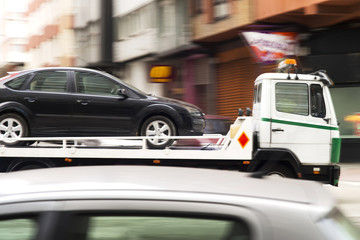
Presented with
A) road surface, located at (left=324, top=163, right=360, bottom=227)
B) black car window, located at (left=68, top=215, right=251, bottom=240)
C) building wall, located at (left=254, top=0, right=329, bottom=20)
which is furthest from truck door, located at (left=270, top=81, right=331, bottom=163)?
black car window, located at (left=68, top=215, right=251, bottom=240)

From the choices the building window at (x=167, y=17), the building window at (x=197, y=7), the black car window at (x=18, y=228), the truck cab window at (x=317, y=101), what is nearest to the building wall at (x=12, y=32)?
the building window at (x=167, y=17)

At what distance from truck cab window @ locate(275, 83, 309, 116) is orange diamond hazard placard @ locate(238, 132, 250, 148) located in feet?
2.57

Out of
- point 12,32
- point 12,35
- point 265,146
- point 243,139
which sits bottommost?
point 265,146

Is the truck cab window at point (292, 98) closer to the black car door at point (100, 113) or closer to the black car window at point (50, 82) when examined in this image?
the black car door at point (100, 113)

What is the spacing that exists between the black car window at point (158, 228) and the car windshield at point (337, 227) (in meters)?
0.31

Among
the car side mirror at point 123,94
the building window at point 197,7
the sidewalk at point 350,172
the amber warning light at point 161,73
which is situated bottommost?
the sidewalk at point 350,172

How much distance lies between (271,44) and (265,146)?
23.3 ft

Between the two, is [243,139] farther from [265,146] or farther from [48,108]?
[48,108]

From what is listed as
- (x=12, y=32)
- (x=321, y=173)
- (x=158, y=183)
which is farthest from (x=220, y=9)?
(x=12, y=32)

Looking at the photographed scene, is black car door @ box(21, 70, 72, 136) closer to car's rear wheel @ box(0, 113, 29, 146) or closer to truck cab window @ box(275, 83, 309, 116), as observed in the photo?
car's rear wheel @ box(0, 113, 29, 146)

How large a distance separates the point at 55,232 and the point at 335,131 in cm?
773

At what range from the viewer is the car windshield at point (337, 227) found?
2291 millimetres

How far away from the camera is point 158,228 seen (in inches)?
90.6

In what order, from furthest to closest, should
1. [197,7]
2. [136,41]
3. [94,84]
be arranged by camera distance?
[136,41]
[197,7]
[94,84]
